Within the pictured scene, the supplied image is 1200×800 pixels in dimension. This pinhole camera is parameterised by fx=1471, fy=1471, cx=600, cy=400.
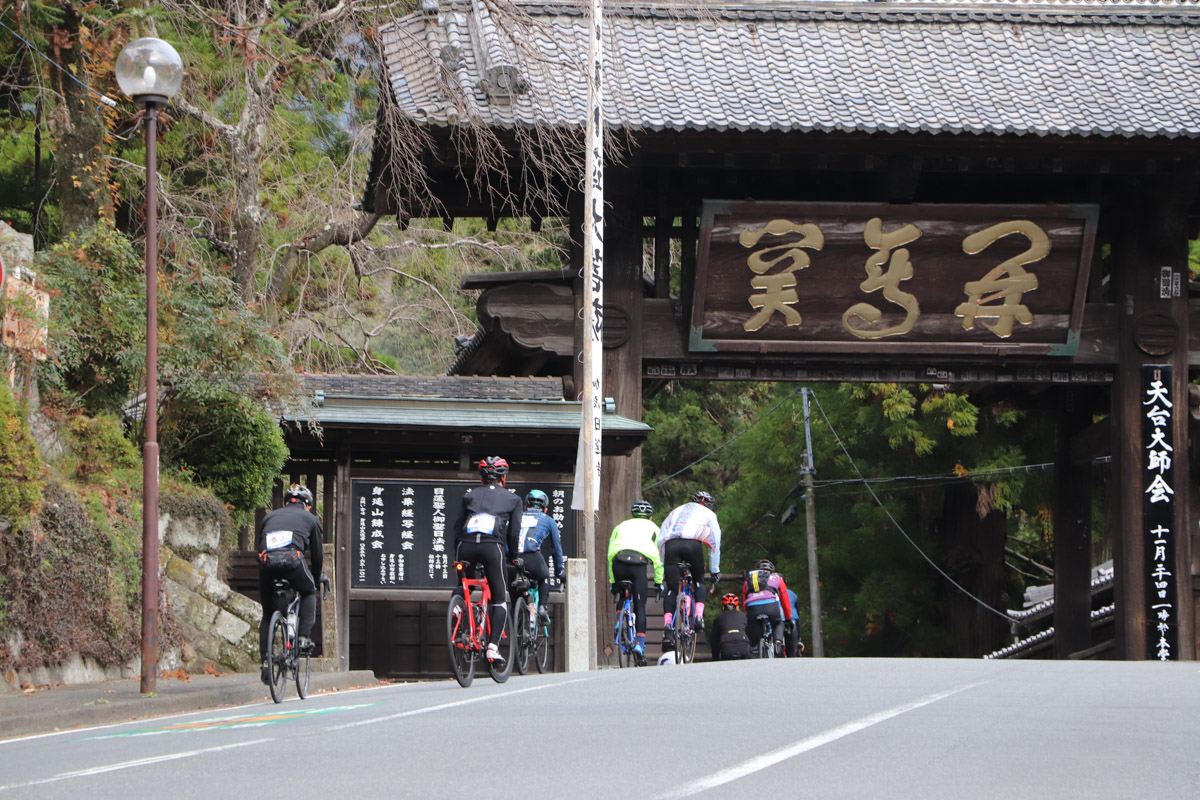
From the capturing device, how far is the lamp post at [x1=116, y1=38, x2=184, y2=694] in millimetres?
12344

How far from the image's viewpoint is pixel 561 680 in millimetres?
12570

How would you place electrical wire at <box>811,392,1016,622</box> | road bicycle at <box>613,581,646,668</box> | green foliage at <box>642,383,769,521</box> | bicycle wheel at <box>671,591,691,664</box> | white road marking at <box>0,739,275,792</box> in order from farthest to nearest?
1. green foliage at <box>642,383,769,521</box>
2. electrical wire at <box>811,392,1016,622</box>
3. bicycle wheel at <box>671,591,691,664</box>
4. road bicycle at <box>613,581,646,668</box>
5. white road marking at <box>0,739,275,792</box>

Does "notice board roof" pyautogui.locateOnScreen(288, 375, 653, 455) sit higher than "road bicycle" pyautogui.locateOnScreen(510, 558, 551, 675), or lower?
higher

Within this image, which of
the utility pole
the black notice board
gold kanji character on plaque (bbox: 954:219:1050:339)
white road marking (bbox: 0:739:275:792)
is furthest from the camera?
the utility pole

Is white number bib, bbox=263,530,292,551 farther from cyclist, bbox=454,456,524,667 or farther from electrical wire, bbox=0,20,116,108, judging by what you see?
→ electrical wire, bbox=0,20,116,108

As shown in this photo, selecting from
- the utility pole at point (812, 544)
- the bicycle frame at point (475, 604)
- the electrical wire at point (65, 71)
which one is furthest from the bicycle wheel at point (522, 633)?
the utility pole at point (812, 544)

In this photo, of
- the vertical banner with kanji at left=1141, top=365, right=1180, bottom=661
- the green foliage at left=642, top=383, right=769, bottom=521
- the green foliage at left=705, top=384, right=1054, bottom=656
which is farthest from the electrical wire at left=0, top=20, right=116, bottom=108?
the green foliage at left=642, top=383, right=769, bottom=521

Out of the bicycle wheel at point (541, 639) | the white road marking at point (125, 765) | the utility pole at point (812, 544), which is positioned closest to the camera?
the white road marking at point (125, 765)

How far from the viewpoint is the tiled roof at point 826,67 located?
17.7 m

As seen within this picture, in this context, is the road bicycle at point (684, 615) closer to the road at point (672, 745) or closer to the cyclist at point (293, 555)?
the road at point (672, 745)

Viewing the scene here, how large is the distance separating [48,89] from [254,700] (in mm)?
9498

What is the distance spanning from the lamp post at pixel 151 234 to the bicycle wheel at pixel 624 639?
5.45 meters

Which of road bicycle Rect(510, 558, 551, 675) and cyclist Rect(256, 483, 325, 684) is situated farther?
road bicycle Rect(510, 558, 551, 675)

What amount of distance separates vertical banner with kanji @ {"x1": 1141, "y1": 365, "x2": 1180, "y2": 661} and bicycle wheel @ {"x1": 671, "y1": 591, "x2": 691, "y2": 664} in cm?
623
